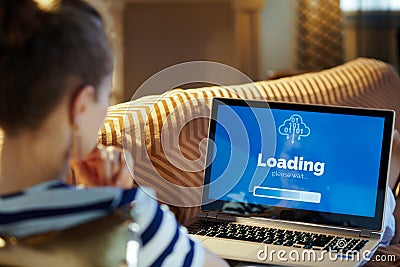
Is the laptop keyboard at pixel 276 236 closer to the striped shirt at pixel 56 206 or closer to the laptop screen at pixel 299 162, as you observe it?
the laptop screen at pixel 299 162

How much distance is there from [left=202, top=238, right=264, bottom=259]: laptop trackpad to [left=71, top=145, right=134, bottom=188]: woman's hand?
1.01 feet

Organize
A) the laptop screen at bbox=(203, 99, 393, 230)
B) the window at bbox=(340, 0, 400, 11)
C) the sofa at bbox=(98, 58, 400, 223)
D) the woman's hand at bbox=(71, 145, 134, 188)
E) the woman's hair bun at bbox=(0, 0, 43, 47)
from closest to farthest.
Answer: the woman's hair bun at bbox=(0, 0, 43, 47) → the woman's hand at bbox=(71, 145, 134, 188) → the laptop screen at bbox=(203, 99, 393, 230) → the sofa at bbox=(98, 58, 400, 223) → the window at bbox=(340, 0, 400, 11)

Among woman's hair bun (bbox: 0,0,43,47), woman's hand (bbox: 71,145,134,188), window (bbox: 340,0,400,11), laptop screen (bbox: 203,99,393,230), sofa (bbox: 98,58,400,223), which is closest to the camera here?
→ woman's hair bun (bbox: 0,0,43,47)

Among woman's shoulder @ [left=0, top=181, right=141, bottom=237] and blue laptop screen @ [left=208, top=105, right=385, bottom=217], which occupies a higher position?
woman's shoulder @ [left=0, top=181, right=141, bottom=237]

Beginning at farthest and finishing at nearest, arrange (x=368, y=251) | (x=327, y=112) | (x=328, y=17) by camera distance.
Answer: (x=328, y=17) → (x=327, y=112) → (x=368, y=251)

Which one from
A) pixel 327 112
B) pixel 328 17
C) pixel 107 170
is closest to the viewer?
pixel 107 170

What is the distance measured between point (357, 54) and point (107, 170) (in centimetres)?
336

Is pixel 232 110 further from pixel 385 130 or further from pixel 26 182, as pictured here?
pixel 26 182

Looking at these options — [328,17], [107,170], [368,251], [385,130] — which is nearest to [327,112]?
[385,130]

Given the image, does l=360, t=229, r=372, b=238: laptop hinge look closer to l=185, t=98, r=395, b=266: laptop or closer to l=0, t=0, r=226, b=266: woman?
l=185, t=98, r=395, b=266: laptop

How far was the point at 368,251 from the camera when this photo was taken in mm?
1344

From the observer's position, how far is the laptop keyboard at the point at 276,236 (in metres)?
1.37

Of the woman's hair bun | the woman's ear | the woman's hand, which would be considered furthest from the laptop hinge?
the woman's hair bun

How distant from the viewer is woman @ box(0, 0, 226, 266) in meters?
0.93
